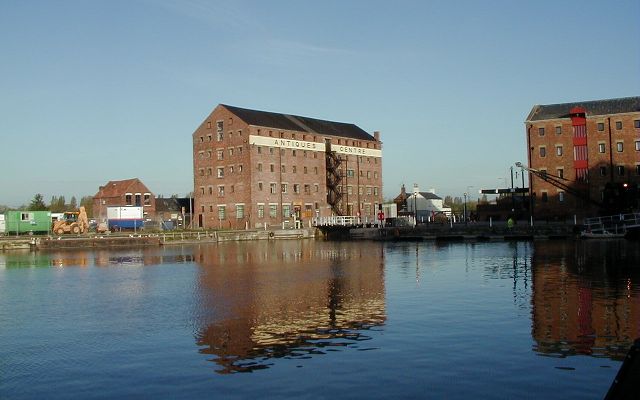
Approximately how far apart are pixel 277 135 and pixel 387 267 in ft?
176

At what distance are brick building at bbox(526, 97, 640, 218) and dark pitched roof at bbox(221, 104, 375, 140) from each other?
3243 cm

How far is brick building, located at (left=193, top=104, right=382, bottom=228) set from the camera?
8400cm

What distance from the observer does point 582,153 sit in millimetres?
72688

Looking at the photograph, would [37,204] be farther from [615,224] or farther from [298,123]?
[615,224]

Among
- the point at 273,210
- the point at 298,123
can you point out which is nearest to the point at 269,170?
Answer: the point at 273,210

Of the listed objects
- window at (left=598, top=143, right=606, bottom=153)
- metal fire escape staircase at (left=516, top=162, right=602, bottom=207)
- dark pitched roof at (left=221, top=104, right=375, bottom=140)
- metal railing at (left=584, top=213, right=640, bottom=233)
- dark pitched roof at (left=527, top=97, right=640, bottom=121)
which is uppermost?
dark pitched roof at (left=221, top=104, right=375, bottom=140)

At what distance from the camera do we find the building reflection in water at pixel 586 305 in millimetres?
14570

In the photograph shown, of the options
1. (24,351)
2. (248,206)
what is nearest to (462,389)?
(24,351)

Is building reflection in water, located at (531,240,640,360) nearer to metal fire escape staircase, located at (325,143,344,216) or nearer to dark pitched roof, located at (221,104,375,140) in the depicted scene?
dark pitched roof, located at (221,104,375,140)

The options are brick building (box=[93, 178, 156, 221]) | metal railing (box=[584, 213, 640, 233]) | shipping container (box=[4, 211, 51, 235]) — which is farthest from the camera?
brick building (box=[93, 178, 156, 221])

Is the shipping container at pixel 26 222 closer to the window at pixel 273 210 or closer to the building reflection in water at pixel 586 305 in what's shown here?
the window at pixel 273 210

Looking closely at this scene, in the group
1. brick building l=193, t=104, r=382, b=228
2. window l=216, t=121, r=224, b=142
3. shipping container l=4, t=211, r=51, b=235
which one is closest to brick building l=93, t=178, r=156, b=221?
brick building l=193, t=104, r=382, b=228

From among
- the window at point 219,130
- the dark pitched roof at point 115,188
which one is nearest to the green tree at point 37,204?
the dark pitched roof at point 115,188

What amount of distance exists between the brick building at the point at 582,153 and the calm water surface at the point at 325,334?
41965mm
